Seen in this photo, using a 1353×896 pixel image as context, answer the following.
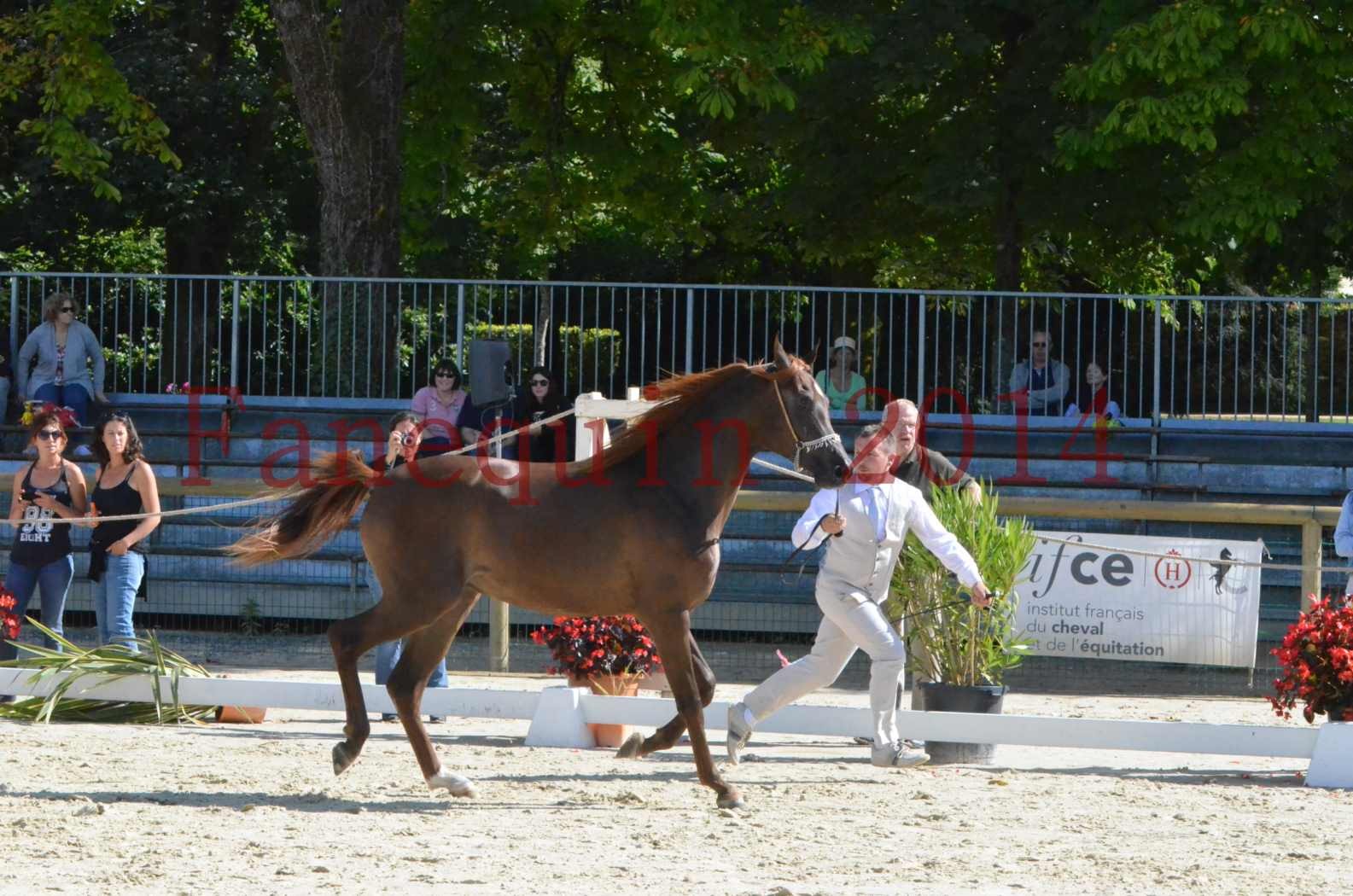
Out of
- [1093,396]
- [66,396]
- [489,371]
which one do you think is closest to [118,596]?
[489,371]

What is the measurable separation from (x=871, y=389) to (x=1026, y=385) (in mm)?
1312

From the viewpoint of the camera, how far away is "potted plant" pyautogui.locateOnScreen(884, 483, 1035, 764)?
29.9ft

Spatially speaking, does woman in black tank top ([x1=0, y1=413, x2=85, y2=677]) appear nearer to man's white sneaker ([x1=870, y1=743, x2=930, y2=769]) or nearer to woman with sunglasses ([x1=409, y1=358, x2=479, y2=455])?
woman with sunglasses ([x1=409, y1=358, x2=479, y2=455])

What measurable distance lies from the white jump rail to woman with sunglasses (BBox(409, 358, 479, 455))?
15.8 ft

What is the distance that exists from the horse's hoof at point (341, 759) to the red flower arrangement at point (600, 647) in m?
2.08

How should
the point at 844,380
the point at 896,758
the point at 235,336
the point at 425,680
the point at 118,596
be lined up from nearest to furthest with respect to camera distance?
the point at 425,680 → the point at 896,758 → the point at 118,596 → the point at 844,380 → the point at 235,336

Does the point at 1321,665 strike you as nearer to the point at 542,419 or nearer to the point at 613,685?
the point at 613,685

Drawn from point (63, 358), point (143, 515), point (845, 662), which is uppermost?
point (63, 358)

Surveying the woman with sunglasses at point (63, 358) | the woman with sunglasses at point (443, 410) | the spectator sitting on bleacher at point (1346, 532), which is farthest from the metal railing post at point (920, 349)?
the woman with sunglasses at point (63, 358)

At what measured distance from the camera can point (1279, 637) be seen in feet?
40.8

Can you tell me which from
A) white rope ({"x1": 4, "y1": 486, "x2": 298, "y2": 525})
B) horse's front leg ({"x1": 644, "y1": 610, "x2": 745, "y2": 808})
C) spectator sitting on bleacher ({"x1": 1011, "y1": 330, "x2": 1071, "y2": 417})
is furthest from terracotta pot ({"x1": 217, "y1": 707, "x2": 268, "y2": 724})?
spectator sitting on bleacher ({"x1": 1011, "y1": 330, "x2": 1071, "y2": 417})

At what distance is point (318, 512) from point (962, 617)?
3251 mm

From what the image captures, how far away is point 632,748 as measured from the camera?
28.1 feet

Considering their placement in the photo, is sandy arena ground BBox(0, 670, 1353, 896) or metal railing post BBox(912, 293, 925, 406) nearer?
sandy arena ground BBox(0, 670, 1353, 896)
